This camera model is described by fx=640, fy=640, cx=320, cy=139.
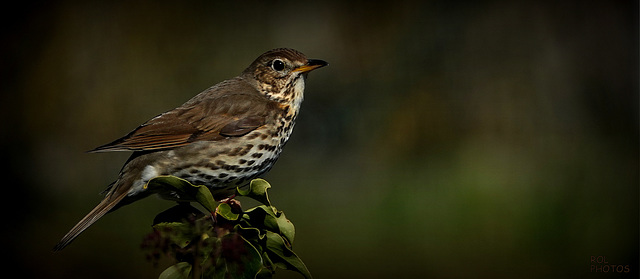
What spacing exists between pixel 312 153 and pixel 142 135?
223 cm

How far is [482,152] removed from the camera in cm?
345

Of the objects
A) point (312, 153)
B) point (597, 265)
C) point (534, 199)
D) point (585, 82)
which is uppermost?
point (585, 82)

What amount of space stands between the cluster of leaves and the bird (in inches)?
9.0

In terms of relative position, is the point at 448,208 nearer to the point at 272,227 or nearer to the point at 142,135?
the point at 142,135

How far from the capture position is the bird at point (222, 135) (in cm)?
122

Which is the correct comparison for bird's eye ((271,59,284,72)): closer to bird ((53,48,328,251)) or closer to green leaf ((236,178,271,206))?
bird ((53,48,328,251))

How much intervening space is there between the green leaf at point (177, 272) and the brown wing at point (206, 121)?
17.2 inches

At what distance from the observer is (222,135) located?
137cm

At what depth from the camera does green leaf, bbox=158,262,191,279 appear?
811mm

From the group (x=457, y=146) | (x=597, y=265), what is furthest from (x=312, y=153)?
(x=597, y=265)

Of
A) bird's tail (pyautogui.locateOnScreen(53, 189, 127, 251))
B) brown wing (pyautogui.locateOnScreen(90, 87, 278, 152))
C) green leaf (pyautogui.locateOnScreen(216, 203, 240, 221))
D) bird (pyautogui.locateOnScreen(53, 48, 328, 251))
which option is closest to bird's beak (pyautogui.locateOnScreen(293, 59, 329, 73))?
bird (pyautogui.locateOnScreen(53, 48, 328, 251))

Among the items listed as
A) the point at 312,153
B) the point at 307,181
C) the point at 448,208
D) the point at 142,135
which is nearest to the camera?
the point at 142,135

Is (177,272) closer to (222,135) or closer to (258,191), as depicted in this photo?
(258,191)

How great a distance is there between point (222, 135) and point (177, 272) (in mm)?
578
